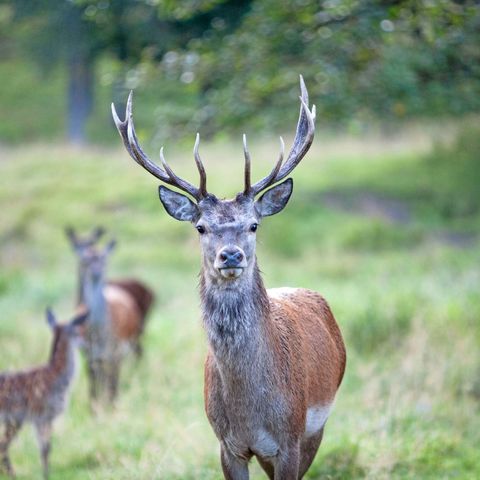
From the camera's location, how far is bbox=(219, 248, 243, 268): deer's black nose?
5081 mm

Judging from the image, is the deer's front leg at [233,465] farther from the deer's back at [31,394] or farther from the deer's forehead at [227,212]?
the deer's back at [31,394]

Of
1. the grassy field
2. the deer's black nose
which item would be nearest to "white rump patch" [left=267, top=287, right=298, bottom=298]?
the deer's black nose

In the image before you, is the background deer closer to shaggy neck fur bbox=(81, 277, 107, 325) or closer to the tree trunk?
shaggy neck fur bbox=(81, 277, 107, 325)

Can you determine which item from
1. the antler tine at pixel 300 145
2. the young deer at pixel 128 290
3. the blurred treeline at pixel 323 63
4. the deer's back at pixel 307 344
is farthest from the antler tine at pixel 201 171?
the young deer at pixel 128 290

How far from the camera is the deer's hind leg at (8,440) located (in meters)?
7.57

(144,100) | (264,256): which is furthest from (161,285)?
(144,100)

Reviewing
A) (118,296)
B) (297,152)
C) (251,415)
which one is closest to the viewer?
(251,415)

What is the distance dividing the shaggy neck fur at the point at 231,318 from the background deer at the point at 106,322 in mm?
4541

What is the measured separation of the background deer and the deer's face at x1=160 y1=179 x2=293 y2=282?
14.8 feet

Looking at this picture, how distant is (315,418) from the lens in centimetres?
578

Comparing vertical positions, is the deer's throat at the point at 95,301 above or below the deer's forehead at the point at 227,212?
below

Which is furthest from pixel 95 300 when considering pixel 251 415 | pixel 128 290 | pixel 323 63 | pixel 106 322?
pixel 251 415

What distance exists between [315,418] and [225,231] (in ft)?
4.00

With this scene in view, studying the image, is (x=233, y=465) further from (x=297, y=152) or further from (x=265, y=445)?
(x=297, y=152)
